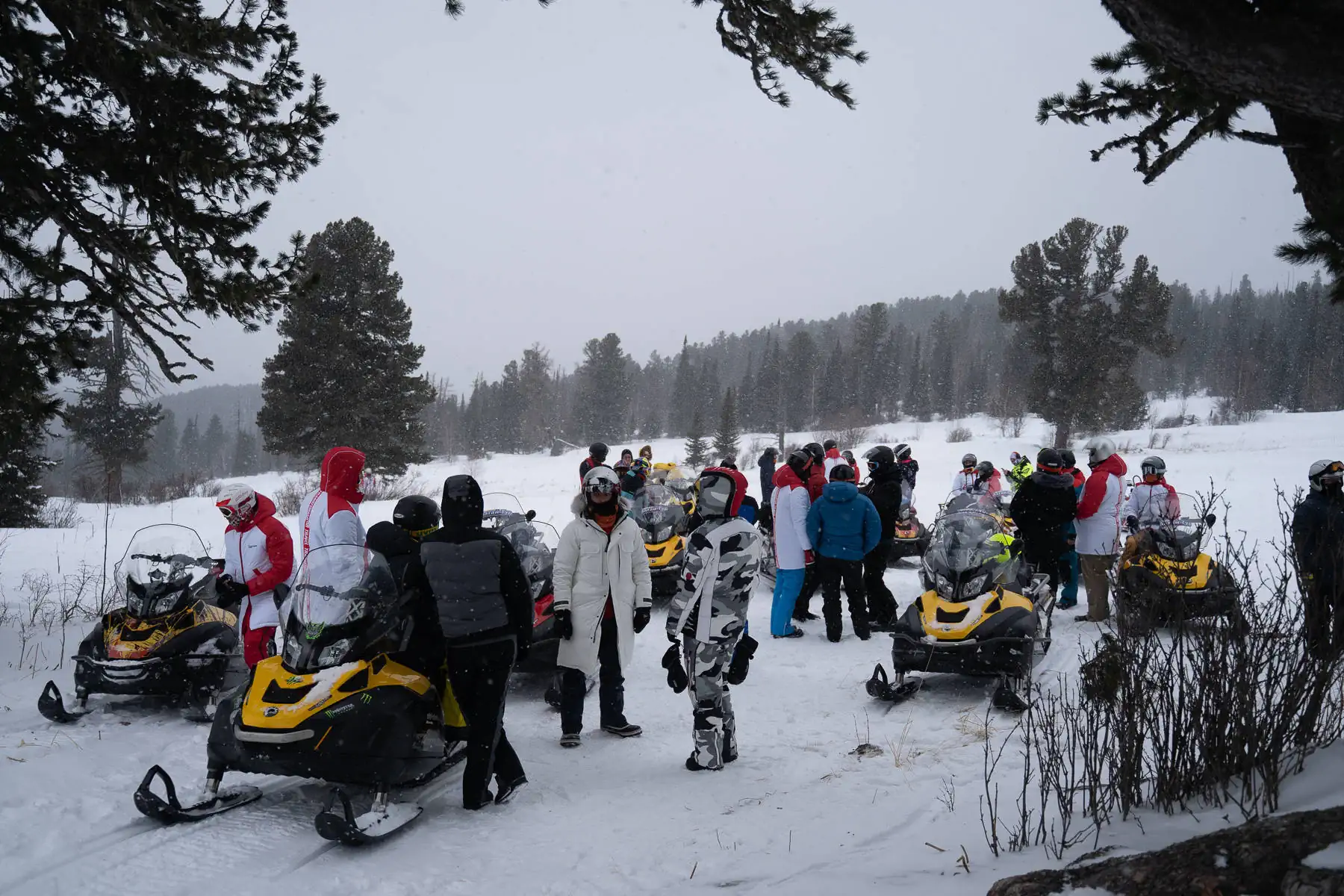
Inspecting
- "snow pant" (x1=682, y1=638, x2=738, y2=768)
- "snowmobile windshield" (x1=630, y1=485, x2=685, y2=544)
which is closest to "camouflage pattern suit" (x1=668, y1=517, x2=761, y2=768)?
"snow pant" (x1=682, y1=638, x2=738, y2=768)

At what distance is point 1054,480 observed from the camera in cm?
882

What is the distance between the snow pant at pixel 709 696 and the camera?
5.21 m

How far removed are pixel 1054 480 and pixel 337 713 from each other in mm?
7679

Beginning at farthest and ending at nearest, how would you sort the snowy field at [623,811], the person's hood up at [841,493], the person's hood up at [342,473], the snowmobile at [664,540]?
the snowmobile at [664,540] → the person's hood up at [841,493] → the person's hood up at [342,473] → the snowy field at [623,811]

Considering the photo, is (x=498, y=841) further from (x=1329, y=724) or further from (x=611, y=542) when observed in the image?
(x=1329, y=724)

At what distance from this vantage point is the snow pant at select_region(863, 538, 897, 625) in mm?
9031

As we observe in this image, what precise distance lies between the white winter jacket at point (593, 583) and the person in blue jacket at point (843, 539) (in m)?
3.30

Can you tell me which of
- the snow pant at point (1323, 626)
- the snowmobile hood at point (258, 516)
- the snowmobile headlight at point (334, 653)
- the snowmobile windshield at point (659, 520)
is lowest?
the snowmobile headlight at point (334, 653)

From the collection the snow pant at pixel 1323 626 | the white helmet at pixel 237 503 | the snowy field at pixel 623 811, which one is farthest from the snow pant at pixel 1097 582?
the white helmet at pixel 237 503

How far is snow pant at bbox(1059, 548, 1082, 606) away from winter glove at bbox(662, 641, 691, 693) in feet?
20.3

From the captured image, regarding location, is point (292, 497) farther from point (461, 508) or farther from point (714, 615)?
point (714, 615)

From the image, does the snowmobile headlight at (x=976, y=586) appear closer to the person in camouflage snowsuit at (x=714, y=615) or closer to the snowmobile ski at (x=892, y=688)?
the snowmobile ski at (x=892, y=688)

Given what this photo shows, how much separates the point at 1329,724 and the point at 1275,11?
2909 millimetres

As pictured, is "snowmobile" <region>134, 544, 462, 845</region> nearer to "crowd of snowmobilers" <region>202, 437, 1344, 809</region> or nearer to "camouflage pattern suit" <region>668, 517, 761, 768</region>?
"crowd of snowmobilers" <region>202, 437, 1344, 809</region>
